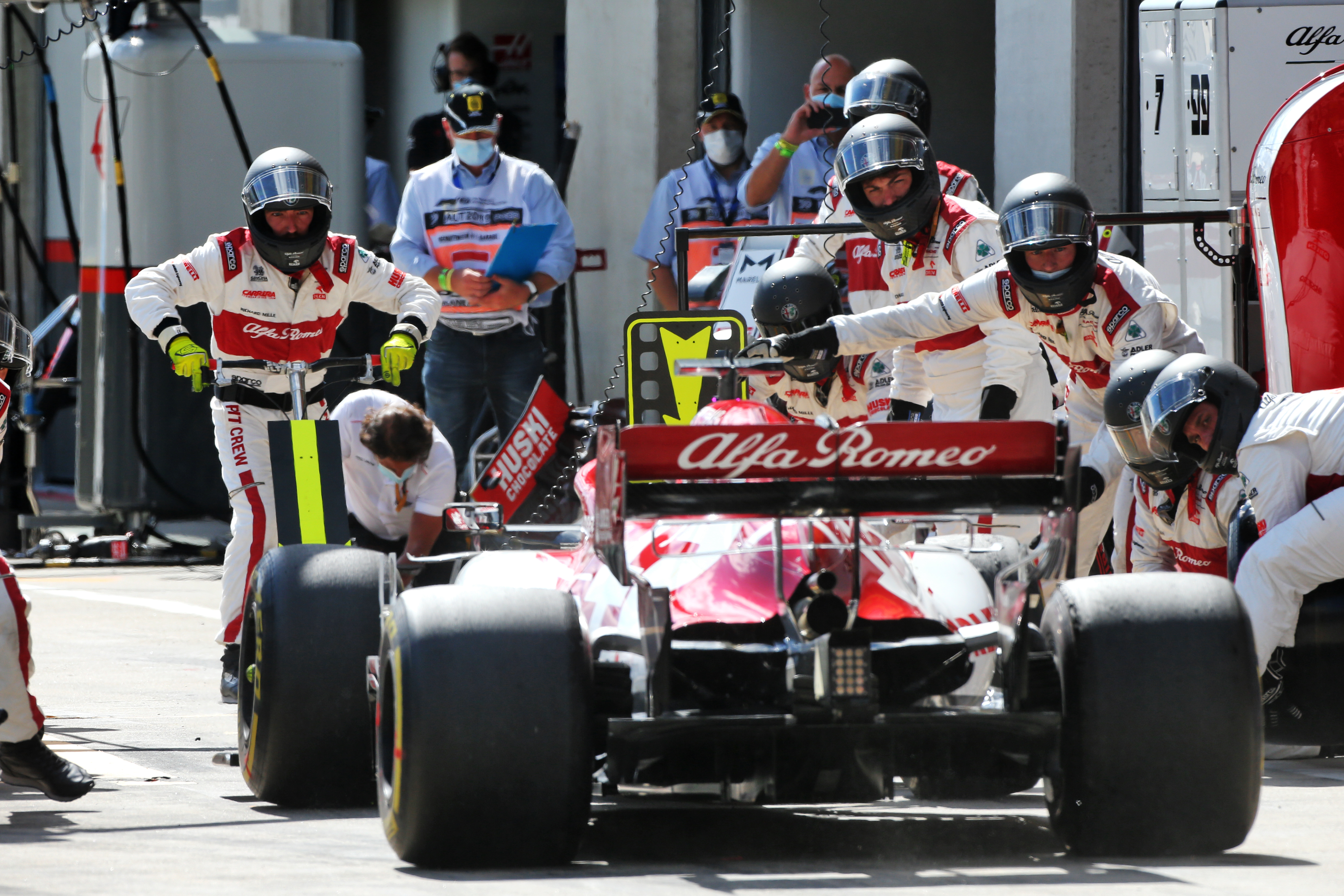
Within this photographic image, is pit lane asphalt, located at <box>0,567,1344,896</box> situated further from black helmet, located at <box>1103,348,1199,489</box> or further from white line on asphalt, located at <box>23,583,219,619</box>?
white line on asphalt, located at <box>23,583,219,619</box>

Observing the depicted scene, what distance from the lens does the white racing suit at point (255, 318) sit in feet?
26.9

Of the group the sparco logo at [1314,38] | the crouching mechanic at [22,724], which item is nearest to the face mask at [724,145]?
the sparco logo at [1314,38]

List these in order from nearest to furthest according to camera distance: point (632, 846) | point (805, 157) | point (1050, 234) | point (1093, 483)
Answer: point (632, 846) → point (1050, 234) → point (1093, 483) → point (805, 157)

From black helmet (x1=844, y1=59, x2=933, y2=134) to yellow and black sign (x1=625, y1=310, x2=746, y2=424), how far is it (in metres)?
1.11

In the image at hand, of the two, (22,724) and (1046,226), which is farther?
(1046,226)

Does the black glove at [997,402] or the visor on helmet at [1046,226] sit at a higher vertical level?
the visor on helmet at [1046,226]

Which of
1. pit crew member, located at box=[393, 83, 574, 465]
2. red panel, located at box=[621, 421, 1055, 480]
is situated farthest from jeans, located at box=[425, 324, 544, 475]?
red panel, located at box=[621, 421, 1055, 480]

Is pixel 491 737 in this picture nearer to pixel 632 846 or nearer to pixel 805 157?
pixel 632 846

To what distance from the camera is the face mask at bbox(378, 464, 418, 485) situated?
337 inches

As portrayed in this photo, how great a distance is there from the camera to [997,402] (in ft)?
26.9

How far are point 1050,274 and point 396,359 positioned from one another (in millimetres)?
2281

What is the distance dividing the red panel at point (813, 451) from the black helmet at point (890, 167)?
3177 mm

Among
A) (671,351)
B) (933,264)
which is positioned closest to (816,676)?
(933,264)

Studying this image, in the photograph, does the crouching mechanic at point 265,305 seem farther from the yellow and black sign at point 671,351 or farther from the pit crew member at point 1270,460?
the pit crew member at point 1270,460
